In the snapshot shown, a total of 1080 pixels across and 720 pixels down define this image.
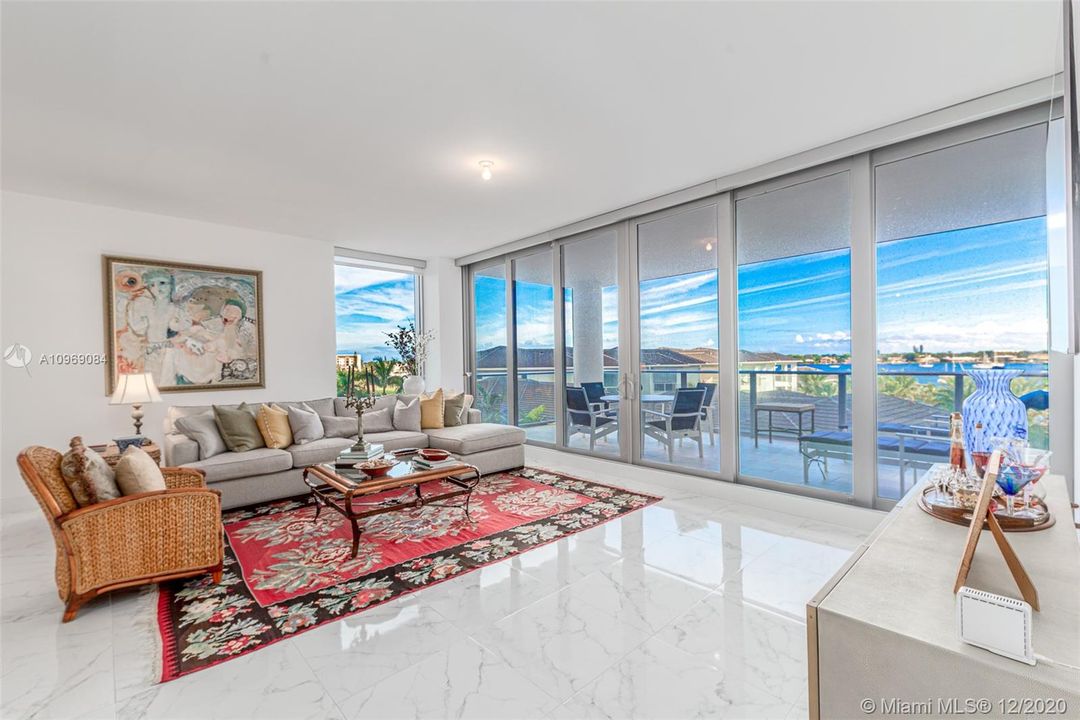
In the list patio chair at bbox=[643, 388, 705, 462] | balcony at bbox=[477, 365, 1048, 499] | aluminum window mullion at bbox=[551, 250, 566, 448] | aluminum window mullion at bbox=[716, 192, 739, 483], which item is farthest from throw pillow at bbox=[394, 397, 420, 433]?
aluminum window mullion at bbox=[716, 192, 739, 483]

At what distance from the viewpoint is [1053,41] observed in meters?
2.35

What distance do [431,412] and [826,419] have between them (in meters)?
3.83

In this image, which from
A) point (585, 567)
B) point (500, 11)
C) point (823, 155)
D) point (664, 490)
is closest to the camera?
point (500, 11)

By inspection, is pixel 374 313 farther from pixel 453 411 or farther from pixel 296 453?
pixel 296 453

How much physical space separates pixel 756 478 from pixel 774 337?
3.92ft

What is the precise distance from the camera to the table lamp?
12.9ft

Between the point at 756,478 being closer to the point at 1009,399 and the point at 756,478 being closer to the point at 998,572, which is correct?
the point at 1009,399

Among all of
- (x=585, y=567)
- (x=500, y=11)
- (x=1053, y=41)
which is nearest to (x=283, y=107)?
(x=500, y=11)

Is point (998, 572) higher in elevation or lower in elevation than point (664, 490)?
higher

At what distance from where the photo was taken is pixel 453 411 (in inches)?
219

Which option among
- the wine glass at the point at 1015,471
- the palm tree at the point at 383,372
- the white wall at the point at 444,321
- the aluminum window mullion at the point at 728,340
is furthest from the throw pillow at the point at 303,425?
the wine glass at the point at 1015,471

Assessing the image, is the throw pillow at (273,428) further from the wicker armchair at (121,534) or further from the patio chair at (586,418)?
the patio chair at (586,418)

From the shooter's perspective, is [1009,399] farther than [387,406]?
No

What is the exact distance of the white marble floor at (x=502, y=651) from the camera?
1715 mm
